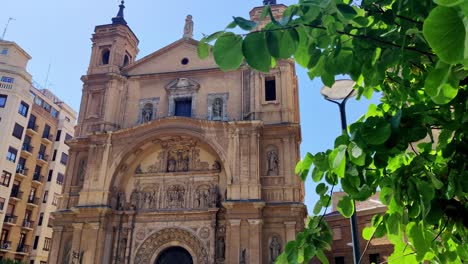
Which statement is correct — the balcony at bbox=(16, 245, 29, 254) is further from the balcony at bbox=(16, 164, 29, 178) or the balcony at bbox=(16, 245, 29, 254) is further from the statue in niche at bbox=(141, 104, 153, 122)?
the statue in niche at bbox=(141, 104, 153, 122)

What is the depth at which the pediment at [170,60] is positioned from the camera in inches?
879

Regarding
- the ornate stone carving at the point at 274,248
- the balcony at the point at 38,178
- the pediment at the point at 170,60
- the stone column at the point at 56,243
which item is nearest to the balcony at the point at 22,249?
the balcony at the point at 38,178

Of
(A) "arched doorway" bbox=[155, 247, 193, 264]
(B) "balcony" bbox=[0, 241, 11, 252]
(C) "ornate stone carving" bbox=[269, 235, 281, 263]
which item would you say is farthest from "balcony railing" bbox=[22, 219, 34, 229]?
(C) "ornate stone carving" bbox=[269, 235, 281, 263]

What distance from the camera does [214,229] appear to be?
59.7ft

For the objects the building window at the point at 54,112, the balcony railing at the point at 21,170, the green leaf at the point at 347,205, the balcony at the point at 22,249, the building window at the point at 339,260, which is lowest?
the green leaf at the point at 347,205

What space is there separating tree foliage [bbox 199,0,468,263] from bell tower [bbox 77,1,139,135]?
1997cm

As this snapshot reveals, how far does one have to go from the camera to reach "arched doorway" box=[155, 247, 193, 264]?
729 inches

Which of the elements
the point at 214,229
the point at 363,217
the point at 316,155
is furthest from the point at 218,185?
the point at 316,155

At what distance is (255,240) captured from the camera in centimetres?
1675

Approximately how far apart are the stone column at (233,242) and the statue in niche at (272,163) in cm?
273

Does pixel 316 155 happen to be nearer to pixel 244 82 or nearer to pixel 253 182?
pixel 253 182

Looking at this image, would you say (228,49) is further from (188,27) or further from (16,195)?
(16,195)

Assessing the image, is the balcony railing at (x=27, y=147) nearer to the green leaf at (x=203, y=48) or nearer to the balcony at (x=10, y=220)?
the balcony at (x=10, y=220)

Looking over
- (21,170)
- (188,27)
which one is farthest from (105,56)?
(21,170)
